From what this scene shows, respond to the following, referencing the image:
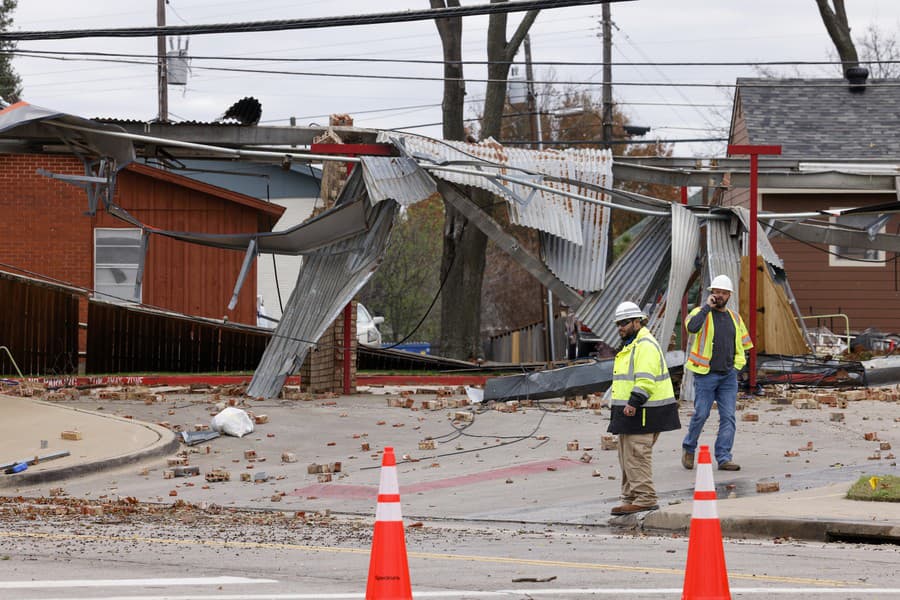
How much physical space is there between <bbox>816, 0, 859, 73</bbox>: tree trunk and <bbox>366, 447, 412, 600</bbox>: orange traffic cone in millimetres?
30575

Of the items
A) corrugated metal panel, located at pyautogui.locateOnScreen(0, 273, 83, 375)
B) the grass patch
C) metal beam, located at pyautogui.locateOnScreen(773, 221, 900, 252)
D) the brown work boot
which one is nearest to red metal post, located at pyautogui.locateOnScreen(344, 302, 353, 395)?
corrugated metal panel, located at pyautogui.locateOnScreen(0, 273, 83, 375)

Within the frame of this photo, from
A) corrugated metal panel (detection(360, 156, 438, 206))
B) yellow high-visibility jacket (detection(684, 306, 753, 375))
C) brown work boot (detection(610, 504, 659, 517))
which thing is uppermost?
corrugated metal panel (detection(360, 156, 438, 206))

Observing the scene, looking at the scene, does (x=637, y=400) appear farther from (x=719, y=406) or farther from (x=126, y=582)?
(x=126, y=582)

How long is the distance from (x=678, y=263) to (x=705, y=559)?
43.2ft

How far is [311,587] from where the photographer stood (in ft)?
22.7

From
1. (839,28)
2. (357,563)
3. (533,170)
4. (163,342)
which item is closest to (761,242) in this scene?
(533,170)

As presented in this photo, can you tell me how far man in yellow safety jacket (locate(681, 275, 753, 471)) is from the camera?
12742 mm

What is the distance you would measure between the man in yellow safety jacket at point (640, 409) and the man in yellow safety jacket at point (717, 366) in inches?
79.0

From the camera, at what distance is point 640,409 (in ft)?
35.1

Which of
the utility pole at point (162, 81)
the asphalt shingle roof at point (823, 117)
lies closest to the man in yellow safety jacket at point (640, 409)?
the asphalt shingle roof at point (823, 117)

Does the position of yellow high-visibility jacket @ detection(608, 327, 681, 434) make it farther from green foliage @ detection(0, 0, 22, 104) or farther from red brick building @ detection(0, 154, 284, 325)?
green foliage @ detection(0, 0, 22, 104)

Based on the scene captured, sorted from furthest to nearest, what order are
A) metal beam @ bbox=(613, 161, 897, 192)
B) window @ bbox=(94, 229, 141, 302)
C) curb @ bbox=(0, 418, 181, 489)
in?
1. window @ bbox=(94, 229, 141, 302)
2. metal beam @ bbox=(613, 161, 897, 192)
3. curb @ bbox=(0, 418, 181, 489)

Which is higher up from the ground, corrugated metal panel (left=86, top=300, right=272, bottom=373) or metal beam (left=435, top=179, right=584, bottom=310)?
metal beam (left=435, top=179, right=584, bottom=310)

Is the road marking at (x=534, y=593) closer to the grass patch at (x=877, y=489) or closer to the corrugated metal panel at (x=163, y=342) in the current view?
the grass patch at (x=877, y=489)
